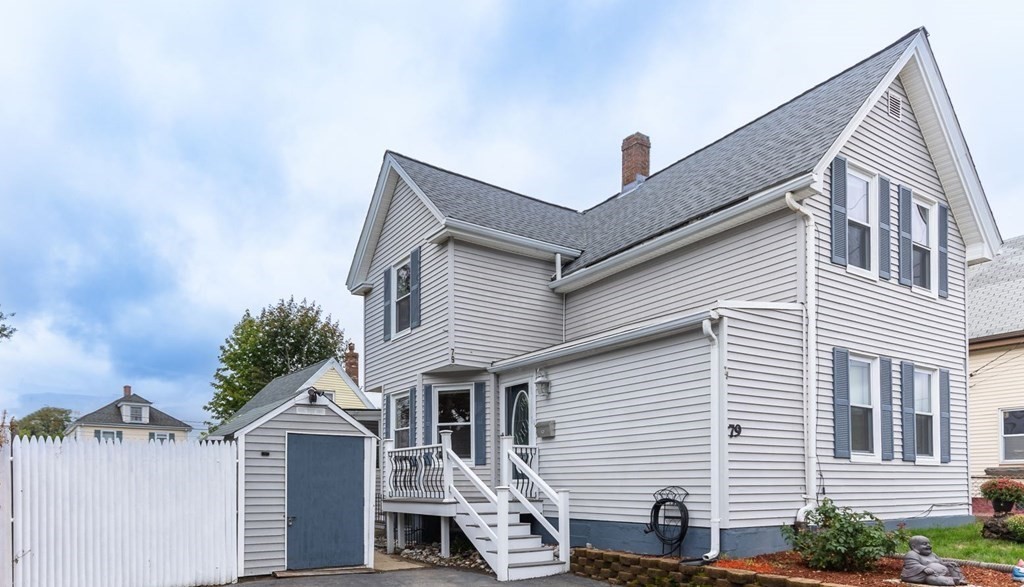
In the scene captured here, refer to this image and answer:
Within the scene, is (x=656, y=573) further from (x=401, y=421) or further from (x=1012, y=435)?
(x=1012, y=435)

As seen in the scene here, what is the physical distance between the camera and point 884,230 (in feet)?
40.1

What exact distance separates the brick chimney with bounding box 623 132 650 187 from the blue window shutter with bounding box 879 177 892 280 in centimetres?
809

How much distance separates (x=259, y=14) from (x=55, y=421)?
69798 millimetres

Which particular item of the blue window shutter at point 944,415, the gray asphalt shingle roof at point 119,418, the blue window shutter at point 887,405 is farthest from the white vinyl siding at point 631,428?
the gray asphalt shingle roof at point 119,418

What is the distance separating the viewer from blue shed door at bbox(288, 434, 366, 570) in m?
10.9

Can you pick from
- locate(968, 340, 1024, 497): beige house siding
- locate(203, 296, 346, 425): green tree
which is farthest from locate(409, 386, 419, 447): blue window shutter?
locate(203, 296, 346, 425): green tree

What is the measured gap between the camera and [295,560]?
1084cm

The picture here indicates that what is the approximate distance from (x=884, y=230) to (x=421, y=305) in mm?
8809

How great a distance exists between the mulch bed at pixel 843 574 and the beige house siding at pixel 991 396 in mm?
11013

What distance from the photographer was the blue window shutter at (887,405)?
11.5 metres

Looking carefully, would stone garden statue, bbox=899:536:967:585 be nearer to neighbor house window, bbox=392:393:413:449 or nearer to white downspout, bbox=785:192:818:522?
white downspout, bbox=785:192:818:522

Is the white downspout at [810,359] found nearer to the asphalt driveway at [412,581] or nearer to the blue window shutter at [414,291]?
the asphalt driveway at [412,581]

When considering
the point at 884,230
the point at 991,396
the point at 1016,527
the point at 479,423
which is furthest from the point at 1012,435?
the point at 479,423

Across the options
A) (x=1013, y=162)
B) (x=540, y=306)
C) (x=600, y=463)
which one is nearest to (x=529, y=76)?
(x=540, y=306)
